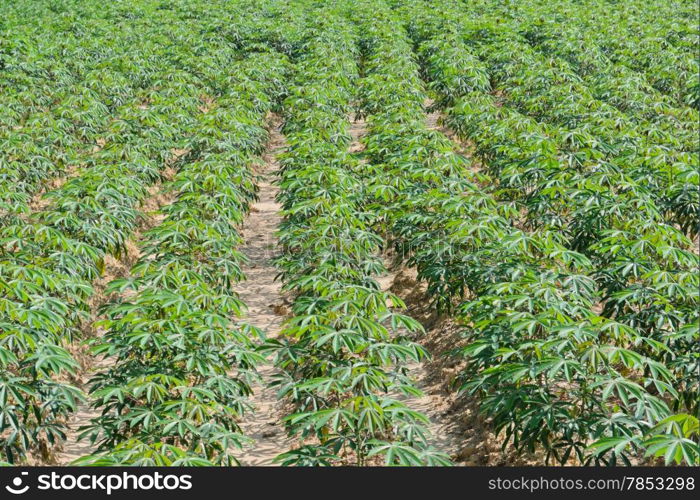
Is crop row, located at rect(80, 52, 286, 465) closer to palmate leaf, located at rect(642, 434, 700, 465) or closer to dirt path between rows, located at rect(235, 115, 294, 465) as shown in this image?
dirt path between rows, located at rect(235, 115, 294, 465)

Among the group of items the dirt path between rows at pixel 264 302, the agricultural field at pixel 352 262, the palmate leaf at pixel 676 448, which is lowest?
the dirt path between rows at pixel 264 302

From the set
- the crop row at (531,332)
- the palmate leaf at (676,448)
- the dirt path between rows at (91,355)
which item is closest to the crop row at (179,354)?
the dirt path between rows at (91,355)

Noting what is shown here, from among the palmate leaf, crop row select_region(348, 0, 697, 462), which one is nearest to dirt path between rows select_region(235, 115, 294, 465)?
crop row select_region(348, 0, 697, 462)

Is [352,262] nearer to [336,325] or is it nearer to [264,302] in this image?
[336,325]

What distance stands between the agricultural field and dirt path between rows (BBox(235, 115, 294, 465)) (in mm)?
41

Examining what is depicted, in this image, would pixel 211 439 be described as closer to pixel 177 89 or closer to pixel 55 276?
pixel 55 276

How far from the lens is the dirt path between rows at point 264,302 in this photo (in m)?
7.06

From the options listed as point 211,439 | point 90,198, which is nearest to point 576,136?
point 90,198

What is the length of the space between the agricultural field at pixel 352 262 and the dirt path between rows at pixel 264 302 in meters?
A: 0.04
